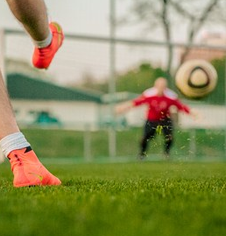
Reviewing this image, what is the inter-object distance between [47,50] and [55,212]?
1762 millimetres

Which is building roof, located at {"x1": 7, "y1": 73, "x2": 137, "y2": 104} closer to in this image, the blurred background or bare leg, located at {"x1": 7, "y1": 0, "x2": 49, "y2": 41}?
the blurred background

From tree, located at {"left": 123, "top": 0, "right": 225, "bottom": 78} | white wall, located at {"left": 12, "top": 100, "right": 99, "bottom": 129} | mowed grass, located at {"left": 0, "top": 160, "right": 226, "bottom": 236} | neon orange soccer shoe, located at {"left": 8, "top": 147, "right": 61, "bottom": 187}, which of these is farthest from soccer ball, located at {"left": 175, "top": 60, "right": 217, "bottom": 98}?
tree, located at {"left": 123, "top": 0, "right": 225, "bottom": 78}

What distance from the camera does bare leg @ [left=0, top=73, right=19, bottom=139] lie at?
2672mm

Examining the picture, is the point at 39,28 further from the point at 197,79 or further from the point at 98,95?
the point at 98,95

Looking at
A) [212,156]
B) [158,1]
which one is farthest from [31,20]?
[158,1]

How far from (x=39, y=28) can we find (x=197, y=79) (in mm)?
3693

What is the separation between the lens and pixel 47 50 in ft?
11.0

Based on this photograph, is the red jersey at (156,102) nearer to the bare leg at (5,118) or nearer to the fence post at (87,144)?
the fence post at (87,144)

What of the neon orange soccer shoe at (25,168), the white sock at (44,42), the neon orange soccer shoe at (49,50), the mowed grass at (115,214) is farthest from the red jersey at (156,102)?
the mowed grass at (115,214)

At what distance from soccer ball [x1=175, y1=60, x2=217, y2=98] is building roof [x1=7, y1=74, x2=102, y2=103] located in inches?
164

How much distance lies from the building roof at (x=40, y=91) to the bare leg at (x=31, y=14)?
729 centimetres

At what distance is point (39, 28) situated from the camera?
10.0 feet

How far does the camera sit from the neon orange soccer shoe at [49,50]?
11.0 ft

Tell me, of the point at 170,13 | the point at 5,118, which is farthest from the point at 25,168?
the point at 170,13
